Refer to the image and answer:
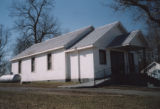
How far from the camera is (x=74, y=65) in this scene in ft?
Answer: 61.1

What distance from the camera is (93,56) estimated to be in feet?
54.8

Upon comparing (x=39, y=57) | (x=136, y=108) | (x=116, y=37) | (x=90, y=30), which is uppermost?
(x=90, y=30)

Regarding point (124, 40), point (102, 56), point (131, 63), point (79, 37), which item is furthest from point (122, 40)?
point (79, 37)

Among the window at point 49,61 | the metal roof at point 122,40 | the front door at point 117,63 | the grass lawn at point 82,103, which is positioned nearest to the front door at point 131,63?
the front door at point 117,63

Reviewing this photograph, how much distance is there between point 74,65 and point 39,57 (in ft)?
21.9

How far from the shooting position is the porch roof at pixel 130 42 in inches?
661

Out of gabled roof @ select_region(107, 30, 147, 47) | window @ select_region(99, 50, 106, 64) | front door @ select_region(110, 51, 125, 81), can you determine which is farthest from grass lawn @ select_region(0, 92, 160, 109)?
front door @ select_region(110, 51, 125, 81)

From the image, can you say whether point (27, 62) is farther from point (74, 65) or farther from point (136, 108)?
point (136, 108)

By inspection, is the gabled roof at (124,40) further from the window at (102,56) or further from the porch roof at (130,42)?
A: the window at (102,56)

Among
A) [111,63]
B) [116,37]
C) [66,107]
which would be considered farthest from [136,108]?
[116,37]

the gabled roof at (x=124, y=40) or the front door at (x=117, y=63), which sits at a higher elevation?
the gabled roof at (x=124, y=40)

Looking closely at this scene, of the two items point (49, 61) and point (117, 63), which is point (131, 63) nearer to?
point (117, 63)

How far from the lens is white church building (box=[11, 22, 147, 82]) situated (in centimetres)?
1708

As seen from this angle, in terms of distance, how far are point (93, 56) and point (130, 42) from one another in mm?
3726
